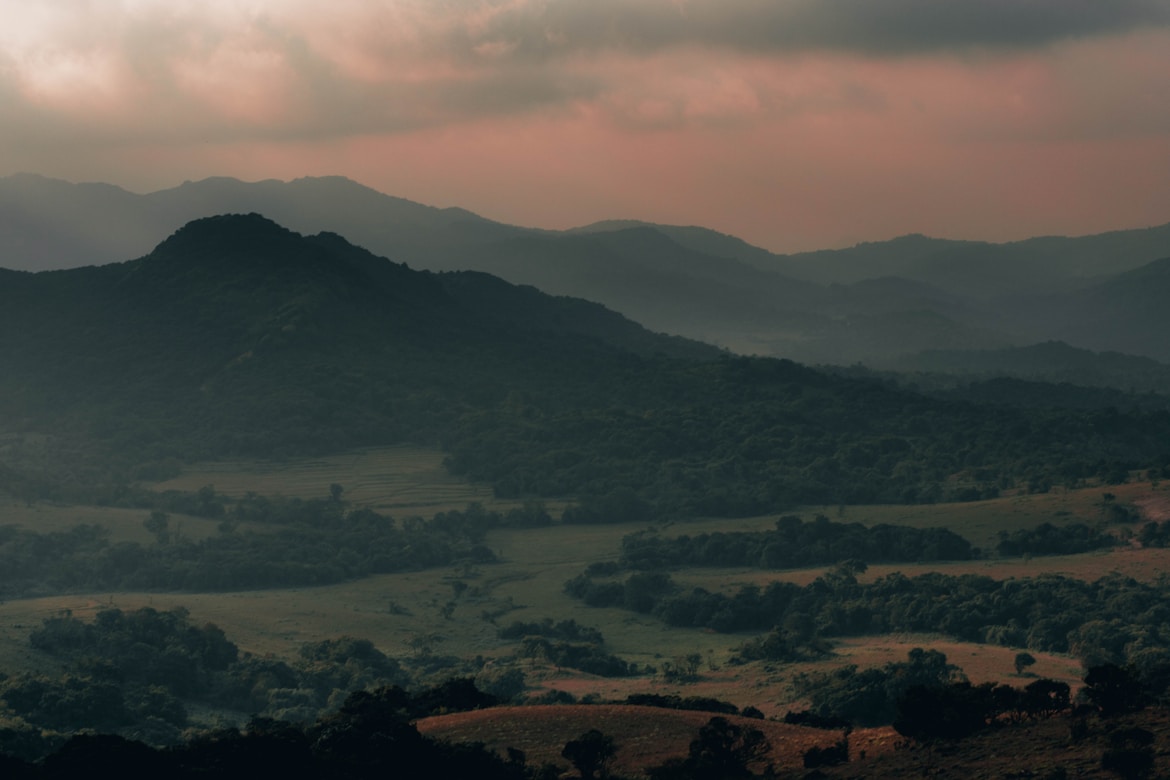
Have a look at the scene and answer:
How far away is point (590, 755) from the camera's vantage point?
54.0m

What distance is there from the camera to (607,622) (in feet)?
380

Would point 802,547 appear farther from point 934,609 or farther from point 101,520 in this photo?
point 101,520

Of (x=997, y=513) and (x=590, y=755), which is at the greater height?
(x=997, y=513)

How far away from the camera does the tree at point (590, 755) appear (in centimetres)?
5381

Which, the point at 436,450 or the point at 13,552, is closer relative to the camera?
the point at 13,552

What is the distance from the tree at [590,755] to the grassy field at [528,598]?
27.9 m

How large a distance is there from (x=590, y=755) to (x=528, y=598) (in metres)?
71.0

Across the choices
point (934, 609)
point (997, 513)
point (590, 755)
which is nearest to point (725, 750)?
point (590, 755)

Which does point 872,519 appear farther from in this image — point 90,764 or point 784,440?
point 90,764

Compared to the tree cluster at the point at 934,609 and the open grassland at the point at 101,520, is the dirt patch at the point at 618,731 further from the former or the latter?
the open grassland at the point at 101,520

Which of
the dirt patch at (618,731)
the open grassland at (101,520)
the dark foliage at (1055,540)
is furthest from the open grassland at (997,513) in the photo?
the dirt patch at (618,731)

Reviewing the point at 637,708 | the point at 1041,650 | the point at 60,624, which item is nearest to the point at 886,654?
the point at 1041,650

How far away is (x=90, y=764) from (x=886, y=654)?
58980 millimetres

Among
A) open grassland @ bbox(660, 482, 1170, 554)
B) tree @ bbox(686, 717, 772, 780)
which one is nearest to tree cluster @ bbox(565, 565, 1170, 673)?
open grassland @ bbox(660, 482, 1170, 554)
